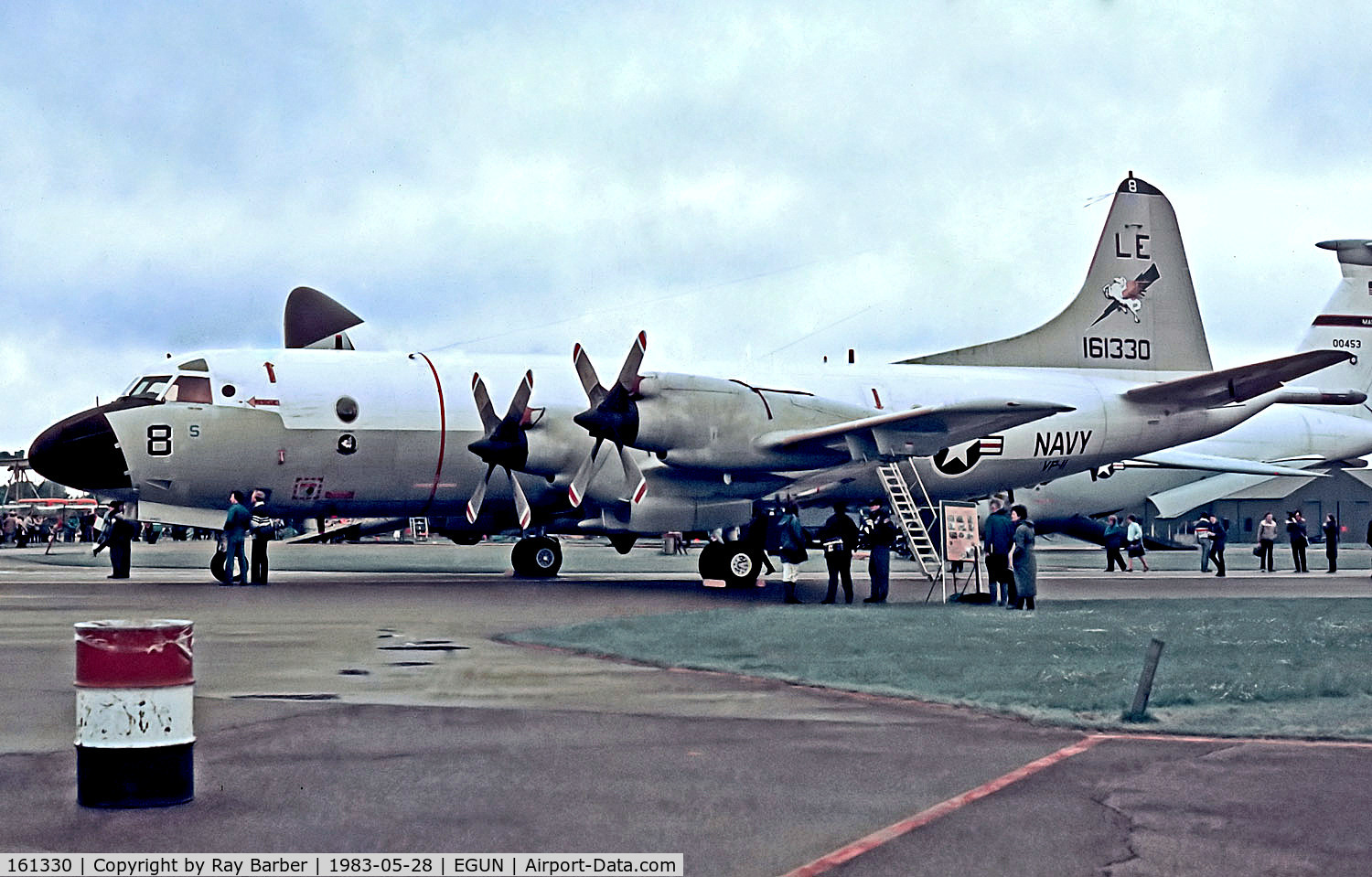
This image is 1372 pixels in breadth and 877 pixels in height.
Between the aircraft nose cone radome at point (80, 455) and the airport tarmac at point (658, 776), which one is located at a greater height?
the aircraft nose cone radome at point (80, 455)

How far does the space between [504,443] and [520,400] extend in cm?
128

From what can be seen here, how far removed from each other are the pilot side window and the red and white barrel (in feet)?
69.5

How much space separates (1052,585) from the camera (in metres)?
31.7

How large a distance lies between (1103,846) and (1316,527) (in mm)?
70638

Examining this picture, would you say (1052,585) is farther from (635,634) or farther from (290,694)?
(290,694)

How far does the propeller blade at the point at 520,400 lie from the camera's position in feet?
93.9

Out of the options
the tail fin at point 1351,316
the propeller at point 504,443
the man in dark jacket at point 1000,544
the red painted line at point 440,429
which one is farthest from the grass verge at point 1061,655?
the tail fin at point 1351,316

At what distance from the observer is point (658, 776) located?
855cm

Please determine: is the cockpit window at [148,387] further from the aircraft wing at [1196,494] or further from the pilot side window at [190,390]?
the aircraft wing at [1196,494]

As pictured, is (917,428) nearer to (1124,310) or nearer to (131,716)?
(1124,310)

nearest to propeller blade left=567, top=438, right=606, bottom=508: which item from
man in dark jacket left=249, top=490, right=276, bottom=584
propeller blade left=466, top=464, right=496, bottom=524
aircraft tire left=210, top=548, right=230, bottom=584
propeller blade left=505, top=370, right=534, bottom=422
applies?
propeller blade left=505, top=370, right=534, bottom=422

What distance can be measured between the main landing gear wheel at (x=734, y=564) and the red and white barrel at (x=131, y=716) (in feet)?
70.7

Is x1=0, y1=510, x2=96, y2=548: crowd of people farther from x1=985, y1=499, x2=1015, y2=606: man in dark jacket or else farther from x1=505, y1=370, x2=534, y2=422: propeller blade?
x1=985, y1=499, x2=1015, y2=606: man in dark jacket

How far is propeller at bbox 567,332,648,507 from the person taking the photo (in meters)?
26.4
